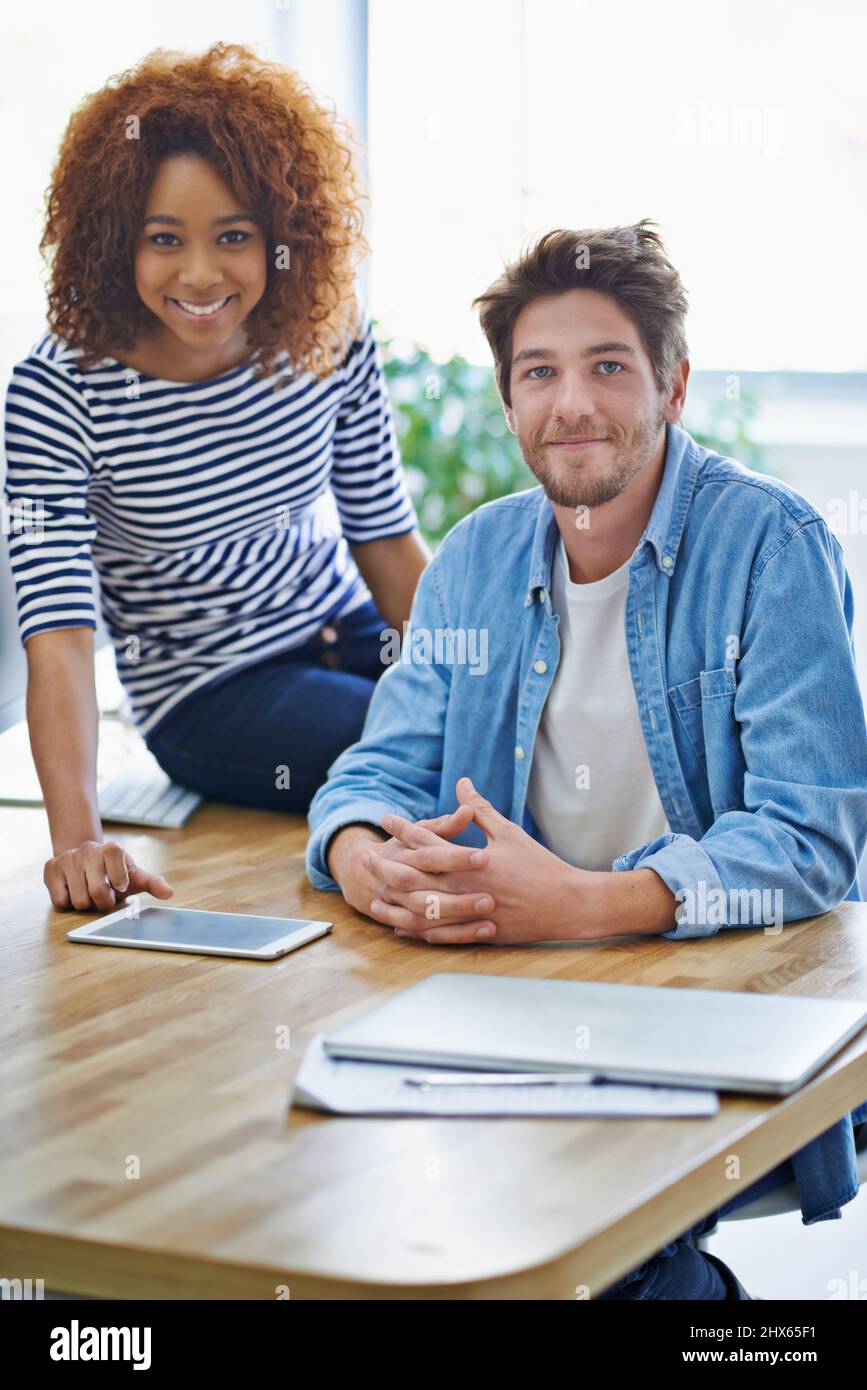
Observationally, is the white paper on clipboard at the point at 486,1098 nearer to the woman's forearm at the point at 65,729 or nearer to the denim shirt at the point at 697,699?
the denim shirt at the point at 697,699

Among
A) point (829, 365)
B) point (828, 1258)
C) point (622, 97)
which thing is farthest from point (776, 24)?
point (828, 1258)

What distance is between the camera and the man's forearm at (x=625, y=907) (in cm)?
153

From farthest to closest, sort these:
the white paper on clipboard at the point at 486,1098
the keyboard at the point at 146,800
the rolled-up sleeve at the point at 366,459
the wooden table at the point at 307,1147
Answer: the rolled-up sleeve at the point at 366,459 → the keyboard at the point at 146,800 → the white paper on clipboard at the point at 486,1098 → the wooden table at the point at 307,1147

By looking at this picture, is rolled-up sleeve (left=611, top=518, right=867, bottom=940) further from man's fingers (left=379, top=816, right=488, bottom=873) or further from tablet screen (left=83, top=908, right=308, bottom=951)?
tablet screen (left=83, top=908, right=308, bottom=951)

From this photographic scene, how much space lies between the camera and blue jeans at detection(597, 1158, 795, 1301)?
1489 millimetres

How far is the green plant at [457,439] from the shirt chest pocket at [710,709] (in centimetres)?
214

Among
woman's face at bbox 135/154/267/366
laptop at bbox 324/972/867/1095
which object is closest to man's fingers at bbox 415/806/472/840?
laptop at bbox 324/972/867/1095

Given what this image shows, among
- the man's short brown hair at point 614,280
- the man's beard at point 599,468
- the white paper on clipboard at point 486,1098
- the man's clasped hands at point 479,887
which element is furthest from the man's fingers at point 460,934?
the man's short brown hair at point 614,280

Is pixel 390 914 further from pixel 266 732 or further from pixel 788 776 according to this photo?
pixel 266 732

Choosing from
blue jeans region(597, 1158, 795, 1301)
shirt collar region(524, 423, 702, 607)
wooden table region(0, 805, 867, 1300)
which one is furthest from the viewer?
shirt collar region(524, 423, 702, 607)

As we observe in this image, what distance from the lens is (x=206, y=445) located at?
2266 millimetres

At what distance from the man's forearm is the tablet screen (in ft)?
0.93

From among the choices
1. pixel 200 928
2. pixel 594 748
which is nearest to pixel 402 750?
pixel 594 748

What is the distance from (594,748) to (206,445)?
782mm
